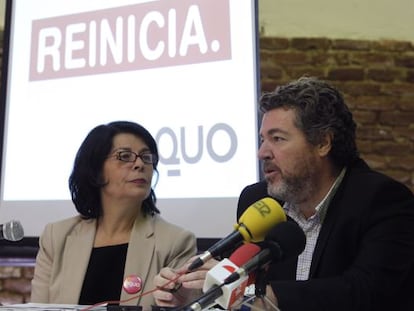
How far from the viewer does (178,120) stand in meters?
2.26

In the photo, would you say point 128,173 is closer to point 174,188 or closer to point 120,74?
point 174,188

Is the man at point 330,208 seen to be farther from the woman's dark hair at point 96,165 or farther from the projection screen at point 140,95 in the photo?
the projection screen at point 140,95

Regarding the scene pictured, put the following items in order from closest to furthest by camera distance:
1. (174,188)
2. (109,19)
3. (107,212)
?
(107,212)
(174,188)
(109,19)

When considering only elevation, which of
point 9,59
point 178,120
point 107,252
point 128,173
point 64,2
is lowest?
point 107,252

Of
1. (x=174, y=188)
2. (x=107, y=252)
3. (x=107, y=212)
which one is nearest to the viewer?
(x=107, y=252)

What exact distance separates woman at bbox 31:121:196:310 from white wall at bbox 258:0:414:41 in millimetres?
1141

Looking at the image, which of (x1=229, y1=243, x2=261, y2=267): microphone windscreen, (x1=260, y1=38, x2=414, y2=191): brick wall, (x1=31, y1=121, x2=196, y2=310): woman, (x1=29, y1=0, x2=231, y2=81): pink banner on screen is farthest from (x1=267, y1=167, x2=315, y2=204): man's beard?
(x1=260, y1=38, x2=414, y2=191): brick wall

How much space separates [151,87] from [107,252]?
87 centimetres

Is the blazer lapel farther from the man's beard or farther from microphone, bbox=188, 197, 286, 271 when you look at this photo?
microphone, bbox=188, 197, 286, 271

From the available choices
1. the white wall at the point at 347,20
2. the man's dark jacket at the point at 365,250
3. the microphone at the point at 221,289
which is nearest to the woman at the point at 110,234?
the man's dark jacket at the point at 365,250

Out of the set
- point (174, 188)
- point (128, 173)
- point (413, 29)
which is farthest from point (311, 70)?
point (128, 173)

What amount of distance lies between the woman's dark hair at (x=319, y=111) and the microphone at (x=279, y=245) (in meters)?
0.64

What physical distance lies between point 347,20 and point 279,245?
6.65ft

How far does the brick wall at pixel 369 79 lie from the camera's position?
97.9 inches
